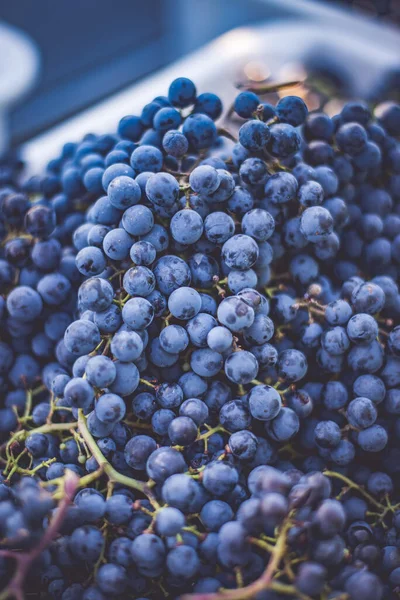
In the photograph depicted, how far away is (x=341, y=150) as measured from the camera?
2.64 ft

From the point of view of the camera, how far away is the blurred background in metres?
1.57

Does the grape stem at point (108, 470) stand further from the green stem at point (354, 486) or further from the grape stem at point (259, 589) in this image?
the green stem at point (354, 486)

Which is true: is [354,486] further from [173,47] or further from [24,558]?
[173,47]

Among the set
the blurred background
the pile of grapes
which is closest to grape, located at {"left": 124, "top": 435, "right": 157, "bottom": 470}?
the pile of grapes

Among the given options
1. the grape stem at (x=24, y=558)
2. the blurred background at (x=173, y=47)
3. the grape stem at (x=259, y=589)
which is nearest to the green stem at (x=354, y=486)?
the grape stem at (x=259, y=589)

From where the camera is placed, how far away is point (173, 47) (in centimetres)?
255

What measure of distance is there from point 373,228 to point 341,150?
0.13m

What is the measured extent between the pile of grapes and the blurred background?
1.42 feet

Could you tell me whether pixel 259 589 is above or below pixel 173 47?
above

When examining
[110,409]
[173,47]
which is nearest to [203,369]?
[110,409]

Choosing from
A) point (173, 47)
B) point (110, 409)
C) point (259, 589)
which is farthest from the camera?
point (173, 47)

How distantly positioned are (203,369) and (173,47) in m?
2.31

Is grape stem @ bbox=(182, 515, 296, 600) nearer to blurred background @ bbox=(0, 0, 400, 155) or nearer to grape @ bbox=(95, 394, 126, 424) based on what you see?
grape @ bbox=(95, 394, 126, 424)

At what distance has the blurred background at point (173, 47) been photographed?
1566mm
